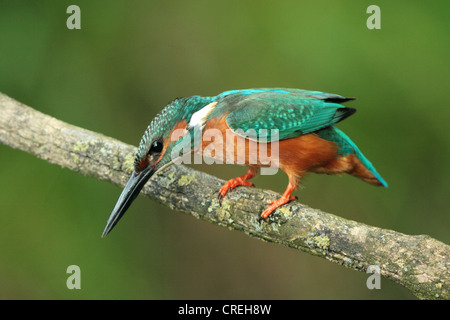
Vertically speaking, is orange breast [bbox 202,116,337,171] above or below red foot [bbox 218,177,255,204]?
above

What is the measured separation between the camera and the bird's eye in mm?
2400

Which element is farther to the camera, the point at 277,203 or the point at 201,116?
the point at 201,116

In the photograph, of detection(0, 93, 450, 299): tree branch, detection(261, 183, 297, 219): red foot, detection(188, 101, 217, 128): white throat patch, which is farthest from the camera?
detection(188, 101, 217, 128): white throat patch

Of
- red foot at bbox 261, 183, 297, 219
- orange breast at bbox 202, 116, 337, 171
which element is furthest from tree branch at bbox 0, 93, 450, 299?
orange breast at bbox 202, 116, 337, 171

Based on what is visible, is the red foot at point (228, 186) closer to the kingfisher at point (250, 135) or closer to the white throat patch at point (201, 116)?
the kingfisher at point (250, 135)

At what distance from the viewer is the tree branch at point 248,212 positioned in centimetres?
189

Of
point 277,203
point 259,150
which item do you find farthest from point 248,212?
point 259,150

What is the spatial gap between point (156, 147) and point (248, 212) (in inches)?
21.4

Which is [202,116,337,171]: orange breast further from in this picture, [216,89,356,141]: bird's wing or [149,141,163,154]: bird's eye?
[149,141,163,154]: bird's eye

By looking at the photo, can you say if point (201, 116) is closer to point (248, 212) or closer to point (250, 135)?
Answer: point (250, 135)

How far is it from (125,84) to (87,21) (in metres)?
0.52

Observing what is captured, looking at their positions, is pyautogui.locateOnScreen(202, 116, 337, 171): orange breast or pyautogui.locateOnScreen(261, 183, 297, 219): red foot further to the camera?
pyautogui.locateOnScreen(202, 116, 337, 171): orange breast

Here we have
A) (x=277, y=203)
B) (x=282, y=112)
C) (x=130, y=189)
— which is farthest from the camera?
(x=282, y=112)

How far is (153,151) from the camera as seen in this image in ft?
7.89
